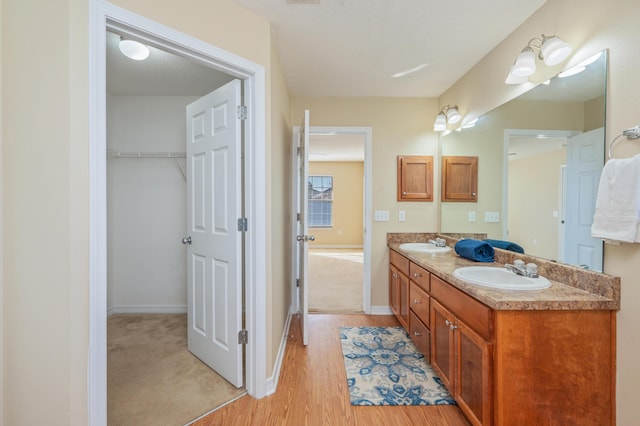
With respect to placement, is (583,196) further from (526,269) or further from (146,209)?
(146,209)

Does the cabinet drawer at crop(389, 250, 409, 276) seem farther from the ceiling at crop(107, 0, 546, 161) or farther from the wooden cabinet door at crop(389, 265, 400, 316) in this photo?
the ceiling at crop(107, 0, 546, 161)

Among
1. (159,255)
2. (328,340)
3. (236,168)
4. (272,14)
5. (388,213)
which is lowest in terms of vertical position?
(328,340)

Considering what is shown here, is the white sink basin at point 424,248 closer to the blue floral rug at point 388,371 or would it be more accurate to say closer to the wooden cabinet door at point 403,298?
the wooden cabinet door at point 403,298

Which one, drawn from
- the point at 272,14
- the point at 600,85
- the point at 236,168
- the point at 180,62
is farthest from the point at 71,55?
the point at 600,85

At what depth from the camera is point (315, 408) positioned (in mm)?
1654

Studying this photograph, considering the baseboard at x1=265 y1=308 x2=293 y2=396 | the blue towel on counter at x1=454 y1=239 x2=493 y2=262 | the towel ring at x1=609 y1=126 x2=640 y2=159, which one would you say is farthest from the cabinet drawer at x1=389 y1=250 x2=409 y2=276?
the towel ring at x1=609 y1=126 x2=640 y2=159

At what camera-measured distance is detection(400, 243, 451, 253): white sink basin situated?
2539 millimetres

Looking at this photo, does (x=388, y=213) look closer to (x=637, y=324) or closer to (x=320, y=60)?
(x=320, y=60)

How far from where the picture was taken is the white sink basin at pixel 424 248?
254 centimetres

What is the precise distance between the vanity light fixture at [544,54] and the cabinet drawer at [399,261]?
5.12 ft

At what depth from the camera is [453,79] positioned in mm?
2637

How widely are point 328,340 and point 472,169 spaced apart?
204 cm

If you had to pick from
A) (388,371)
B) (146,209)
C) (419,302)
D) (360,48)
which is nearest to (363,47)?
(360,48)

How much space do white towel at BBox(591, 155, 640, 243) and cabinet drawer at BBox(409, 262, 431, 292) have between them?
946mm
